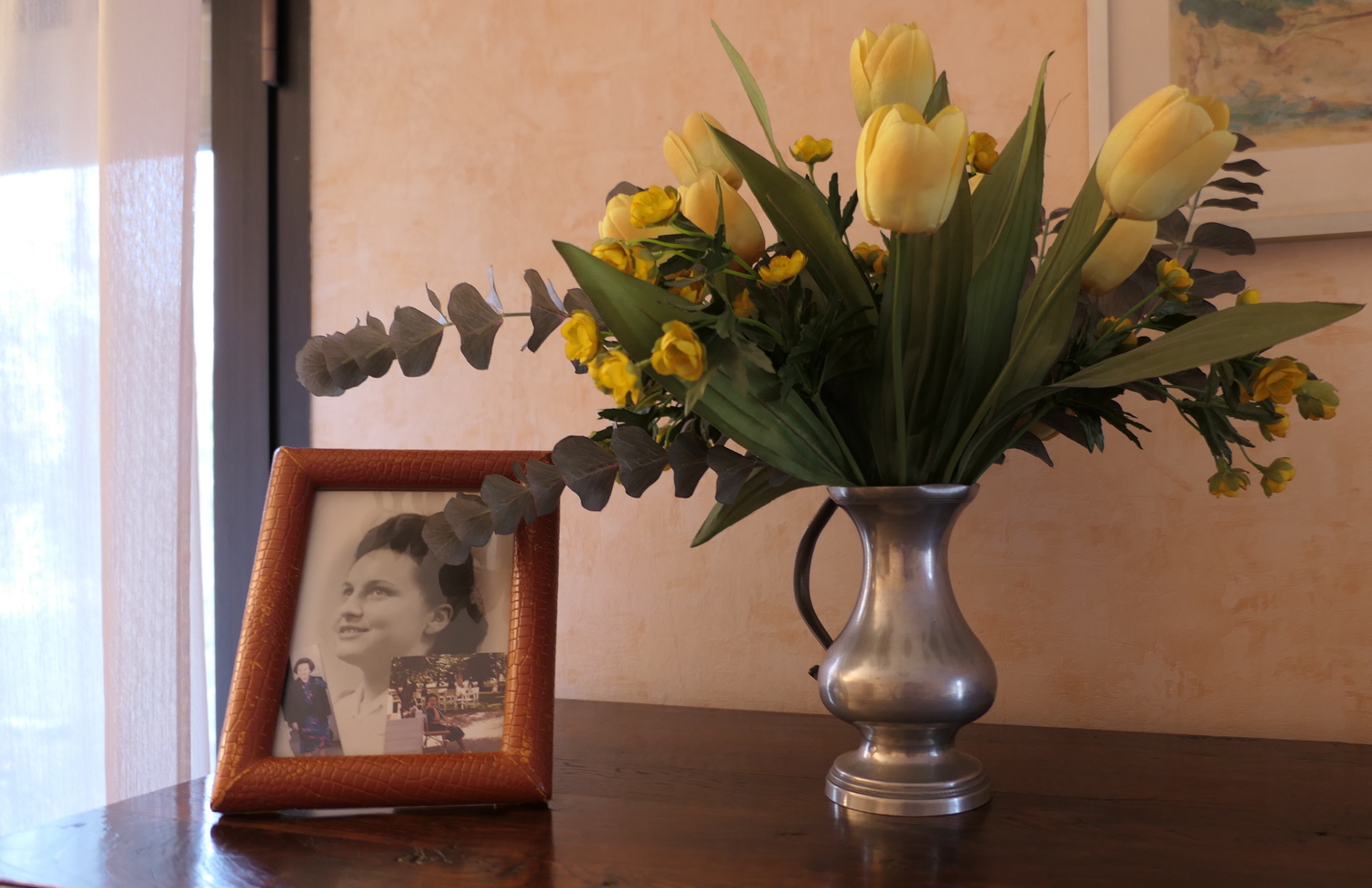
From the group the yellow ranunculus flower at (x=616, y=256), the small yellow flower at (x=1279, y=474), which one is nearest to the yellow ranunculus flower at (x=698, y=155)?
the yellow ranunculus flower at (x=616, y=256)

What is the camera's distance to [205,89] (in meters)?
1.25

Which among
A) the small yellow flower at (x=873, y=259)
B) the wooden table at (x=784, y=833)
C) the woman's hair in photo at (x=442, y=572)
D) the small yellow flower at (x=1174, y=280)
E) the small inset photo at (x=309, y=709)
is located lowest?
the wooden table at (x=784, y=833)

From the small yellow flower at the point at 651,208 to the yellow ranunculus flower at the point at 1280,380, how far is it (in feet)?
1.28

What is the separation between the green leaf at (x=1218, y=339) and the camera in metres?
0.55

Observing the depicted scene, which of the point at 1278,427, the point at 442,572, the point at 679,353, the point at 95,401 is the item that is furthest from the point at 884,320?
the point at 95,401

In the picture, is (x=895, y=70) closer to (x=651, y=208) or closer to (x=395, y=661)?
(x=651, y=208)

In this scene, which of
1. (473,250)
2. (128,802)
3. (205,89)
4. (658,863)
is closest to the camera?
(658,863)

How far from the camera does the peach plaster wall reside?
2.92 feet

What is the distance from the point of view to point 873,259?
71 centimetres

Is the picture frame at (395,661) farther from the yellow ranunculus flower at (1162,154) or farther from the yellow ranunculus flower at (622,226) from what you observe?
the yellow ranunculus flower at (1162,154)

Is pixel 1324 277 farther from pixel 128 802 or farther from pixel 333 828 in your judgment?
pixel 128 802

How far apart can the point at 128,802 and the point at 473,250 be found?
0.65 meters

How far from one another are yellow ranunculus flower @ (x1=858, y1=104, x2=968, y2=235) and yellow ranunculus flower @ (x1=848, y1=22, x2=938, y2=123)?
2.8 inches

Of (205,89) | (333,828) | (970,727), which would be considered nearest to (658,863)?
(333,828)
